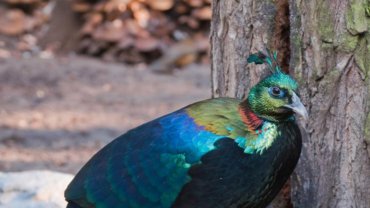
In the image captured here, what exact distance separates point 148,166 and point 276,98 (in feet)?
2.35

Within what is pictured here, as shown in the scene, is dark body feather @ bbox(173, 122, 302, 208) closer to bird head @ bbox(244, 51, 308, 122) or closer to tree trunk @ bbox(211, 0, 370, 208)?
bird head @ bbox(244, 51, 308, 122)

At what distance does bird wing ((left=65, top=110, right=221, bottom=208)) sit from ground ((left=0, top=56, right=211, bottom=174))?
9.50 ft

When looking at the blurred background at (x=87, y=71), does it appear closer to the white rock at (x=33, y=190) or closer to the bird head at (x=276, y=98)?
the white rock at (x=33, y=190)

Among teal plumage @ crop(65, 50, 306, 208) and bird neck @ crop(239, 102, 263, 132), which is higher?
bird neck @ crop(239, 102, 263, 132)

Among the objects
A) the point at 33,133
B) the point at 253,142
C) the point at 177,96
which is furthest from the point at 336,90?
the point at 177,96

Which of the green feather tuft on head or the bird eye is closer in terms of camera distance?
the bird eye

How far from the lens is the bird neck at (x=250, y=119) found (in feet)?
12.4

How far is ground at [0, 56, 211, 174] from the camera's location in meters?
7.53

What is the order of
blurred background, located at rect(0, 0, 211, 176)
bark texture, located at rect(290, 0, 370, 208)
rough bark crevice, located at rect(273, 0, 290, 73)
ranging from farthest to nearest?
blurred background, located at rect(0, 0, 211, 176) → rough bark crevice, located at rect(273, 0, 290, 73) → bark texture, located at rect(290, 0, 370, 208)

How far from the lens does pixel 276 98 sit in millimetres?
3750

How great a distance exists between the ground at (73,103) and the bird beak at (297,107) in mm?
Result: 3491

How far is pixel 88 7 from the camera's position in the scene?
36.0 ft

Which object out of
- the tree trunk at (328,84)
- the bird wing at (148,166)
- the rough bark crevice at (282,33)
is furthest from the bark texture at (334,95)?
the bird wing at (148,166)

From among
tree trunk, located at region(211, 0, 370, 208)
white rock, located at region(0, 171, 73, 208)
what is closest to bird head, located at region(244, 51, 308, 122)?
tree trunk, located at region(211, 0, 370, 208)
